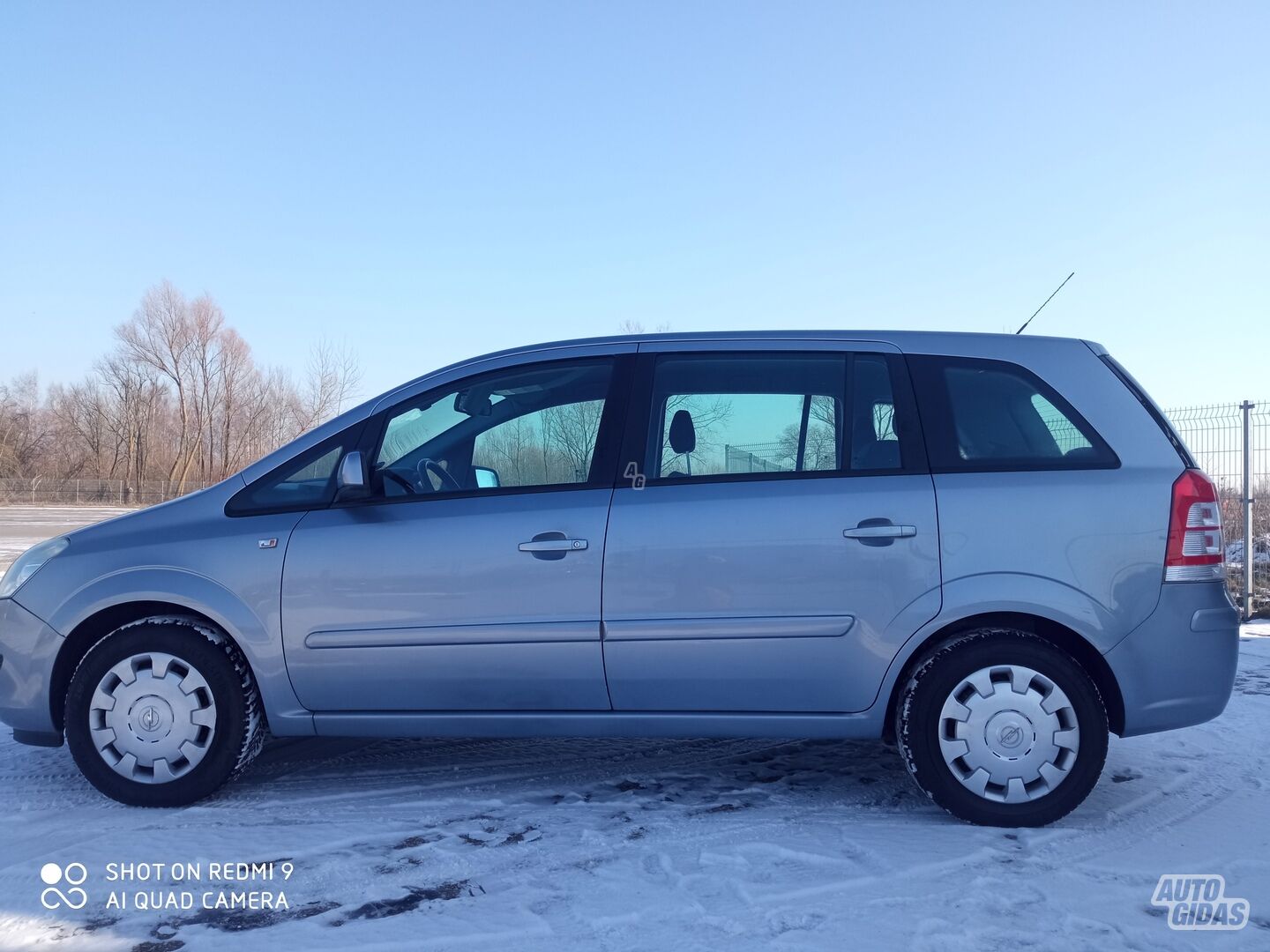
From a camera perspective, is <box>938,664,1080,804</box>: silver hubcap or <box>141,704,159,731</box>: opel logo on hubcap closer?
→ <box>938,664,1080,804</box>: silver hubcap

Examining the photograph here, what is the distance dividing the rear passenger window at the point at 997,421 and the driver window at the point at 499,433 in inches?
49.9

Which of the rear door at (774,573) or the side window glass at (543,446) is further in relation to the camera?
the side window glass at (543,446)

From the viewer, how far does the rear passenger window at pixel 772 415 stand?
11.1 feet

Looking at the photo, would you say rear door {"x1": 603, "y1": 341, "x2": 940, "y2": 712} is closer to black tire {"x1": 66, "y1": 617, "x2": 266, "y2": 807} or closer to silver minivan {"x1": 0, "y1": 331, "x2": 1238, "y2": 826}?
silver minivan {"x1": 0, "y1": 331, "x2": 1238, "y2": 826}

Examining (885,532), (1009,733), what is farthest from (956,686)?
(885,532)

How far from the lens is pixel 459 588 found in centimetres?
330

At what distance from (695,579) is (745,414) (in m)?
0.71

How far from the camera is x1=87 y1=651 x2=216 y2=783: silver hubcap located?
11.0ft

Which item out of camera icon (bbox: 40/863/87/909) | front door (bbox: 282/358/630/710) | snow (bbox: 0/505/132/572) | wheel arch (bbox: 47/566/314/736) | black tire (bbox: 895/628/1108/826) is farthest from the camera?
snow (bbox: 0/505/132/572)

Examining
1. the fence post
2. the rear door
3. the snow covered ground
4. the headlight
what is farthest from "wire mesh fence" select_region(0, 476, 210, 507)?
the rear door

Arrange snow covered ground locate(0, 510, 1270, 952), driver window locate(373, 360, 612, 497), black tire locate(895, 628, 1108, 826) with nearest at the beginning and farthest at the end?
snow covered ground locate(0, 510, 1270, 952)
black tire locate(895, 628, 1108, 826)
driver window locate(373, 360, 612, 497)

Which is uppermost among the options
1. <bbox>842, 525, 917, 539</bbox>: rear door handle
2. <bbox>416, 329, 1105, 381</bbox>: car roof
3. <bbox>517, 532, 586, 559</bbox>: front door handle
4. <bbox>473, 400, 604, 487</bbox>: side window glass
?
<bbox>416, 329, 1105, 381</bbox>: car roof

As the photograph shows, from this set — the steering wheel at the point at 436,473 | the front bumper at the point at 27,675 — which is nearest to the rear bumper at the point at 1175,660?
the steering wheel at the point at 436,473

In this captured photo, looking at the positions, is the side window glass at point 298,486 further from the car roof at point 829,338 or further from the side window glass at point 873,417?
the side window glass at point 873,417
